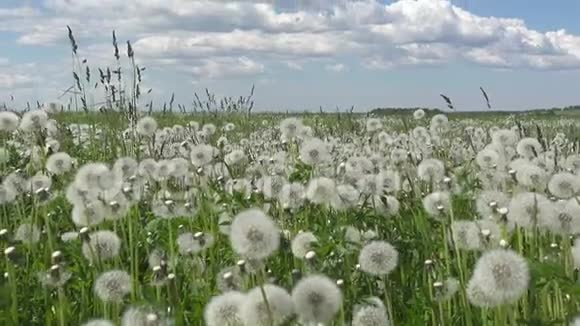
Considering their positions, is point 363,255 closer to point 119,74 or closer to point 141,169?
point 141,169

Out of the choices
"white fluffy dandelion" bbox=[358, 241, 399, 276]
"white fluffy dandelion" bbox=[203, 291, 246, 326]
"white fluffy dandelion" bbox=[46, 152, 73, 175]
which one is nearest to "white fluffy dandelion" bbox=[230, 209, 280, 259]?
"white fluffy dandelion" bbox=[203, 291, 246, 326]

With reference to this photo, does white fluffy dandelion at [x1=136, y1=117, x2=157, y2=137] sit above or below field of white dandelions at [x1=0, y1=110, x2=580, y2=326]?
above

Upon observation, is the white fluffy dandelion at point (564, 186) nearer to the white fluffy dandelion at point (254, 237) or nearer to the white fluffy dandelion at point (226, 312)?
the white fluffy dandelion at point (254, 237)

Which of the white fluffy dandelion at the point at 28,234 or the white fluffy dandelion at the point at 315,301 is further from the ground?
the white fluffy dandelion at the point at 315,301

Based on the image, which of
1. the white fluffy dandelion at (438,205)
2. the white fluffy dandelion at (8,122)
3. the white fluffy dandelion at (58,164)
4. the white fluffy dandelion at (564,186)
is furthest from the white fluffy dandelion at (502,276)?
the white fluffy dandelion at (8,122)

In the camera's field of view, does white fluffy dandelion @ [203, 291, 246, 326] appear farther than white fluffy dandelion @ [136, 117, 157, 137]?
No

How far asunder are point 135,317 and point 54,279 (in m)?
0.52

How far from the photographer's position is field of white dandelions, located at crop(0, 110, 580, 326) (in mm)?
2434

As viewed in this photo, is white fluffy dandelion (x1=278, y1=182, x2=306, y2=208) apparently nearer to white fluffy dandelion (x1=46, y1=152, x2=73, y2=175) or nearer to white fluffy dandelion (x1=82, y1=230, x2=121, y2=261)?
white fluffy dandelion (x1=82, y1=230, x2=121, y2=261)

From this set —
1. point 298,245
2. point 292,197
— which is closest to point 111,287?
point 298,245

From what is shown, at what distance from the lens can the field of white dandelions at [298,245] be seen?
2434 millimetres

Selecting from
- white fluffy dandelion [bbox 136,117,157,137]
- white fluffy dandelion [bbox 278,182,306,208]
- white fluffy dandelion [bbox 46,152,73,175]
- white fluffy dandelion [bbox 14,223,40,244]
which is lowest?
Answer: white fluffy dandelion [bbox 14,223,40,244]

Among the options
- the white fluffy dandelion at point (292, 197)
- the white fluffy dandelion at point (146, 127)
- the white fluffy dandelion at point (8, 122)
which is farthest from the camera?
the white fluffy dandelion at point (146, 127)

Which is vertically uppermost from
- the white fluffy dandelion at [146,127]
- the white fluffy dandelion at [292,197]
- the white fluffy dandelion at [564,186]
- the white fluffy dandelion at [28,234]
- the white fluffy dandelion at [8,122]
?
the white fluffy dandelion at [8,122]
